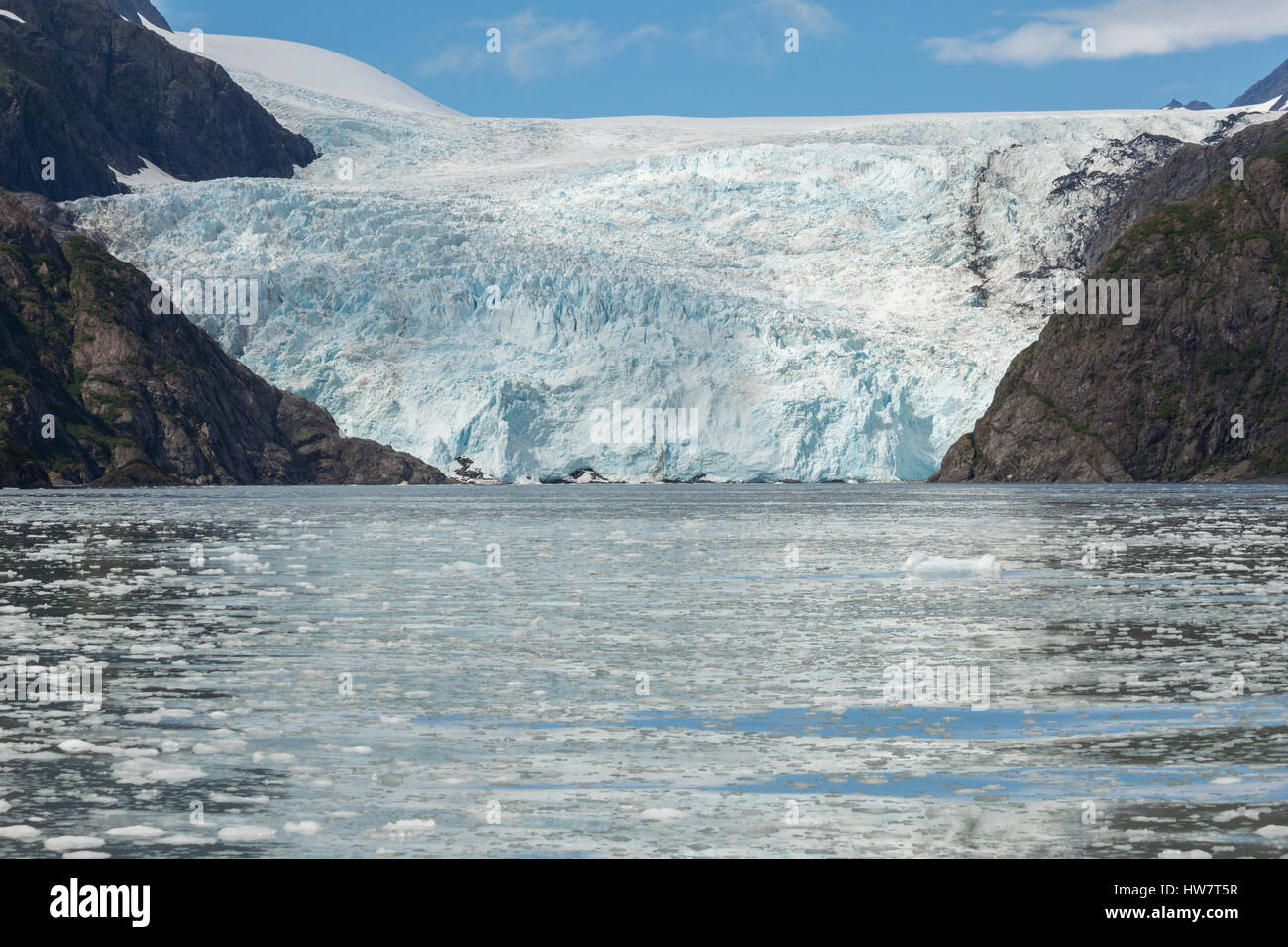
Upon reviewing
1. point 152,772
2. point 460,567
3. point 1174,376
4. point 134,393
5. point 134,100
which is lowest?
point 460,567

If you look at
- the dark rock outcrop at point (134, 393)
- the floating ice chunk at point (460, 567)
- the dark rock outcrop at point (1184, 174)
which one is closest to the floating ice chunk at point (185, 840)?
the floating ice chunk at point (460, 567)

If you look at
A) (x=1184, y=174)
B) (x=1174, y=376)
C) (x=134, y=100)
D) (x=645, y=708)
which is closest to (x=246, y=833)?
(x=645, y=708)

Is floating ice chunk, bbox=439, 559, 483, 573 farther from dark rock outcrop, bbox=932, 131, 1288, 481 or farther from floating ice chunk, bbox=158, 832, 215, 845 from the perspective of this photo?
dark rock outcrop, bbox=932, 131, 1288, 481

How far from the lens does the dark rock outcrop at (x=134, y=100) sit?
15612 centimetres

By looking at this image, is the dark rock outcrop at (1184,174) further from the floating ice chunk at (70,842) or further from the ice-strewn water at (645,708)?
the floating ice chunk at (70,842)

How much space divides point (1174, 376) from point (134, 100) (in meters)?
118

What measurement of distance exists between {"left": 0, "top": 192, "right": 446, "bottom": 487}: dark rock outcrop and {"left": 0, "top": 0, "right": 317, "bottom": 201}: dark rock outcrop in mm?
49883

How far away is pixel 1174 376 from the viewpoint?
384ft

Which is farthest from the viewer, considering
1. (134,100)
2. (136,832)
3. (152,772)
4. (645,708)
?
(134,100)

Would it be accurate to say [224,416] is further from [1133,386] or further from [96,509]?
[1133,386]

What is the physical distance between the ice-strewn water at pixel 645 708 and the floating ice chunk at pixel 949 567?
0.34 feet

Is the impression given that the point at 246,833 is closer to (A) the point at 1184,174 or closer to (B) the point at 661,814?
(B) the point at 661,814

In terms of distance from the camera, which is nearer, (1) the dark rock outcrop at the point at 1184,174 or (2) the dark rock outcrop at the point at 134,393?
(2) the dark rock outcrop at the point at 134,393

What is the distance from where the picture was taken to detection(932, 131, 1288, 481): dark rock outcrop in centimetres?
11400
